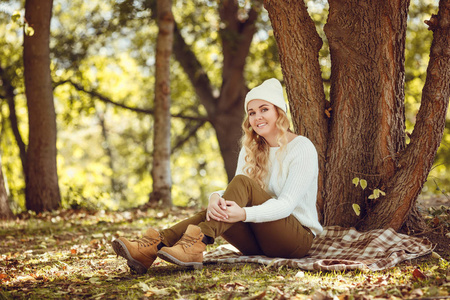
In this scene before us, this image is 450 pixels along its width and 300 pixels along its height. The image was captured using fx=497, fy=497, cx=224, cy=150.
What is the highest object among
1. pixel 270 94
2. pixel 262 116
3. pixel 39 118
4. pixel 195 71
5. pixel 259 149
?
pixel 195 71

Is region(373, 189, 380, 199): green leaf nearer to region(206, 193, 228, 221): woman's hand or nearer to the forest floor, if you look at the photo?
the forest floor

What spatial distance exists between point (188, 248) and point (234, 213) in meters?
0.43

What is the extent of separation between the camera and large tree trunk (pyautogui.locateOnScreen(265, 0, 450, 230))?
479cm

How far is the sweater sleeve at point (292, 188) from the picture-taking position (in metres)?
3.77

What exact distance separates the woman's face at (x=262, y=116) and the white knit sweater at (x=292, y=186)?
0.20 m

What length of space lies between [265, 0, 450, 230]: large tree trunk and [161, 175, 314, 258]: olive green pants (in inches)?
35.1

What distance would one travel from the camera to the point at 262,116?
4.27m

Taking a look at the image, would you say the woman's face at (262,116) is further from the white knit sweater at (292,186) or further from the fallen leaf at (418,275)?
the fallen leaf at (418,275)

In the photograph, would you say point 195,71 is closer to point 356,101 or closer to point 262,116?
point 356,101

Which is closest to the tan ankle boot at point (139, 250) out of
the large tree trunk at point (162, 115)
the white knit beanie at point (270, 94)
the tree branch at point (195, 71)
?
the white knit beanie at point (270, 94)

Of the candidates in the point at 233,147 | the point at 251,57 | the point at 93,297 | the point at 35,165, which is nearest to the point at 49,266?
the point at 93,297

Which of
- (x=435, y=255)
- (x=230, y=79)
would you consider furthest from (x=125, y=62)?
(x=435, y=255)

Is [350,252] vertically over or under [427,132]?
under

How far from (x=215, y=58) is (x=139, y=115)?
3.14 metres
